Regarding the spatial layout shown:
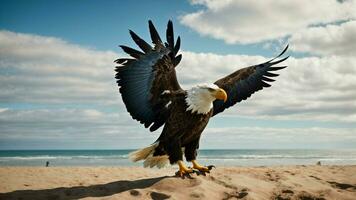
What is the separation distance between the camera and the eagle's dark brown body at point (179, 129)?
474 cm

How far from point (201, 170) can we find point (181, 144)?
0.49 meters

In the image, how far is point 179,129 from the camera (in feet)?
15.6

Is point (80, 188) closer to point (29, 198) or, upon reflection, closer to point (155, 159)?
point (29, 198)

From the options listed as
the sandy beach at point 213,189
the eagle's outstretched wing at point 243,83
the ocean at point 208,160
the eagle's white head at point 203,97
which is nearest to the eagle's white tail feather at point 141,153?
the sandy beach at point 213,189

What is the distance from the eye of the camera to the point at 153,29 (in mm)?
5684

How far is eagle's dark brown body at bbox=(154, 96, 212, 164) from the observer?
4742 millimetres

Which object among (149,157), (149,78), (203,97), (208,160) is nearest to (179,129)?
(203,97)

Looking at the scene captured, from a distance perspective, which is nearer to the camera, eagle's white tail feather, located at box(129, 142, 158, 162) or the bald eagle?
the bald eagle

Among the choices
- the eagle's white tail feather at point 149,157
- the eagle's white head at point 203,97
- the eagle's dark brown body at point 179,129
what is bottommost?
the eagle's white tail feather at point 149,157

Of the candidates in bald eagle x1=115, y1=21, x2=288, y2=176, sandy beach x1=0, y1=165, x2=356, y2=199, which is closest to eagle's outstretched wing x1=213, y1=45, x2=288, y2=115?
bald eagle x1=115, y1=21, x2=288, y2=176

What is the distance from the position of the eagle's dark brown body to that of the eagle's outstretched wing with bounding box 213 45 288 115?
1.10 metres

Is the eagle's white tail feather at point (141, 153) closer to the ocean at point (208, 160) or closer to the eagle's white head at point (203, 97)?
the eagle's white head at point (203, 97)

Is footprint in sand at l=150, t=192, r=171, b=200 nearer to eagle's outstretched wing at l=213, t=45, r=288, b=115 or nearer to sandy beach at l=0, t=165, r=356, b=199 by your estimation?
sandy beach at l=0, t=165, r=356, b=199

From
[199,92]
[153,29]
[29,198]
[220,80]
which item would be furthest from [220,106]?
[29,198]
